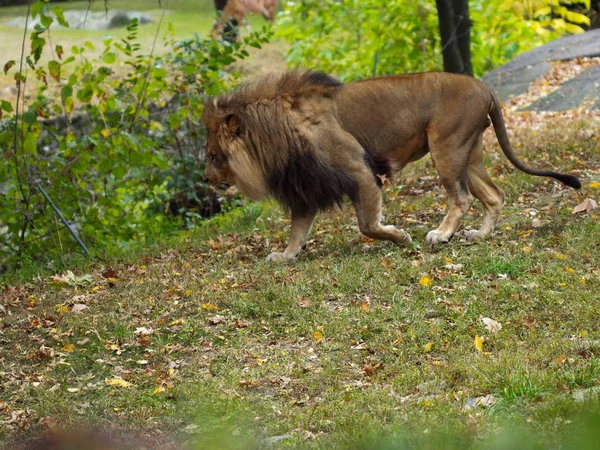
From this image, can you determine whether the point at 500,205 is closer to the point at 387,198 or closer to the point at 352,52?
the point at 387,198

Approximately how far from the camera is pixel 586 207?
6.71 m

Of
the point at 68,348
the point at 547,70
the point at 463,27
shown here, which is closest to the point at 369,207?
the point at 68,348

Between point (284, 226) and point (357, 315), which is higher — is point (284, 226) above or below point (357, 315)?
below

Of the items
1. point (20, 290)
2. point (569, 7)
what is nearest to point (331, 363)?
point (20, 290)

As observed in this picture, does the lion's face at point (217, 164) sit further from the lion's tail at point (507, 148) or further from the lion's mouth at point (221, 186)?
the lion's tail at point (507, 148)

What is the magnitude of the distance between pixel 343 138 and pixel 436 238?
105cm

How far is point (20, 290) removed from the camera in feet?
21.9

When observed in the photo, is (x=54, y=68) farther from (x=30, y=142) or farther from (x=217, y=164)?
(x=217, y=164)

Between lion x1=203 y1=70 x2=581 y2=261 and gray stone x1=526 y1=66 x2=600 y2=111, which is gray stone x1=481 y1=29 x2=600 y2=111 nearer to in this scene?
gray stone x1=526 y1=66 x2=600 y2=111

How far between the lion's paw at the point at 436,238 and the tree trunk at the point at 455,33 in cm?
703

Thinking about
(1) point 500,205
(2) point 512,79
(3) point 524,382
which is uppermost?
(3) point 524,382

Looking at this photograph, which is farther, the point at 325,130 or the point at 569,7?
the point at 569,7

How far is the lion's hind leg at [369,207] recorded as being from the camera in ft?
20.6

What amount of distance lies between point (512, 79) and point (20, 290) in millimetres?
9743
